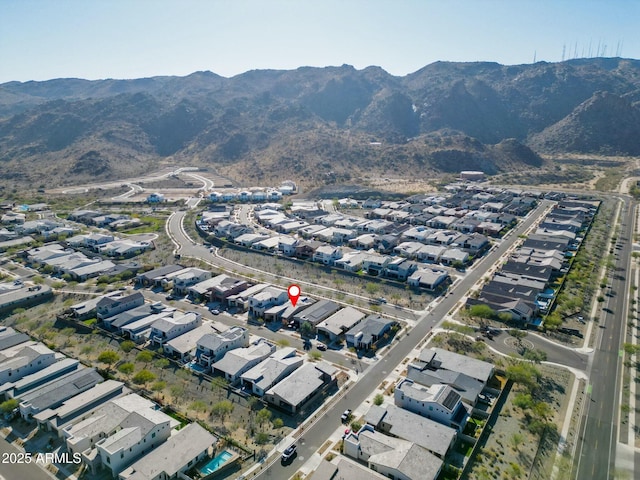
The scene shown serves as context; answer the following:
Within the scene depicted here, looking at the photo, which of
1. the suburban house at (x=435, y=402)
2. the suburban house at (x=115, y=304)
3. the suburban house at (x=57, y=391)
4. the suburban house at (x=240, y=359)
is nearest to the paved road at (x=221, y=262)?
the suburban house at (x=435, y=402)

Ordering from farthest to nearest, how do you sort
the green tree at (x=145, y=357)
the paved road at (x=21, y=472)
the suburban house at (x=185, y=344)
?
the suburban house at (x=185, y=344)
the green tree at (x=145, y=357)
the paved road at (x=21, y=472)

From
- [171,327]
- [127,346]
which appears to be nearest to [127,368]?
[127,346]

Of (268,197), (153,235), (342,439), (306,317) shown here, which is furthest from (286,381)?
(268,197)

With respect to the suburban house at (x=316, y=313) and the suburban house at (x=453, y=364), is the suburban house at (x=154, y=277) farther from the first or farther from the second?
the suburban house at (x=453, y=364)

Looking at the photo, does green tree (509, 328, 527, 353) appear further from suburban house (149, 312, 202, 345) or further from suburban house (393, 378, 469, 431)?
suburban house (149, 312, 202, 345)

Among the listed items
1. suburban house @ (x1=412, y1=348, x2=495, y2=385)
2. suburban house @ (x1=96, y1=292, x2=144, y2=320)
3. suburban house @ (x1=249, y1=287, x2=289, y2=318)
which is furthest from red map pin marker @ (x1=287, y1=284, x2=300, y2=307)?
suburban house @ (x1=96, y1=292, x2=144, y2=320)

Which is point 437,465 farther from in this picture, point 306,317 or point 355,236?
point 355,236
